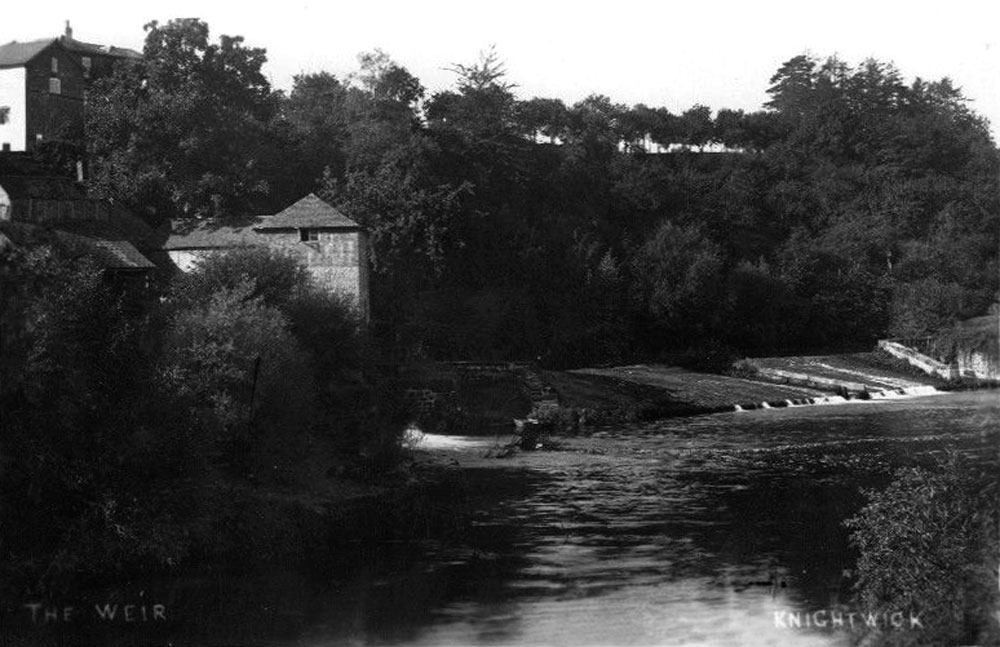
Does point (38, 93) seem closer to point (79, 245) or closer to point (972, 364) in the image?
point (79, 245)

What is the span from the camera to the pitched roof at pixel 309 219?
43188 mm

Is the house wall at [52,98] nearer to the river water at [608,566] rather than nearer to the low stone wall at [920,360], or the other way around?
the river water at [608,566]

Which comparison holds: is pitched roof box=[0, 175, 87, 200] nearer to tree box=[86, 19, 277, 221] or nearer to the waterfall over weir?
tree box=[86, 19, 277, 221]

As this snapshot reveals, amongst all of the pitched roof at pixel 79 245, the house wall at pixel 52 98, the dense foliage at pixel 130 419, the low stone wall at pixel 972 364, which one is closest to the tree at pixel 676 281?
the low stone wall at pixel 972 364

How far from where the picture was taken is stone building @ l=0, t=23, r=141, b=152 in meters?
56.6

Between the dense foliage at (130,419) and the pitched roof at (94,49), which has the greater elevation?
the pitched roof at (94,49)

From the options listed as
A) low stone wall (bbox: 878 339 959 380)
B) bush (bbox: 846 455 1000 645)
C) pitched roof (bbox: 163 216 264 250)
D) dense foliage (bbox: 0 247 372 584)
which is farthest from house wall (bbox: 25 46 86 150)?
bush (bbox: 846 455 1000 645)

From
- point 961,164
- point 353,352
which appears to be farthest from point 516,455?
point 961,164

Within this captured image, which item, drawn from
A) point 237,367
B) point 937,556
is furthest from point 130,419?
point 937,556

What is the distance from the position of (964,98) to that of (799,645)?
10849cm

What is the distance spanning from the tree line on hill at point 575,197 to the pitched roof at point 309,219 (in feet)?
17.5

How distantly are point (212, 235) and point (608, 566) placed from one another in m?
26.1

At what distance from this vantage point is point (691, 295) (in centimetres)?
6738

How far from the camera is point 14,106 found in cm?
5738
